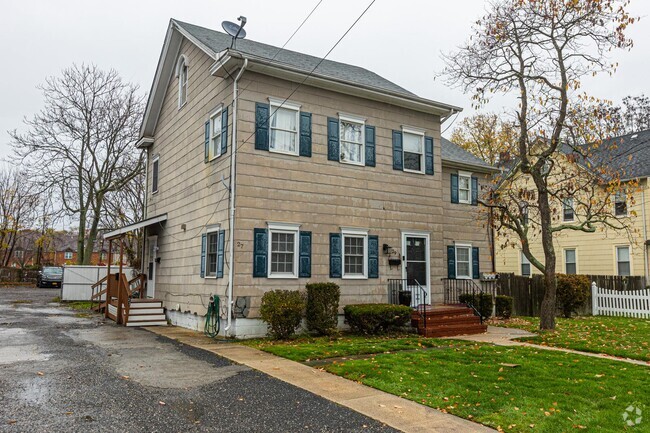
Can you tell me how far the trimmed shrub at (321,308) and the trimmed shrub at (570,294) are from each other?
376 inches

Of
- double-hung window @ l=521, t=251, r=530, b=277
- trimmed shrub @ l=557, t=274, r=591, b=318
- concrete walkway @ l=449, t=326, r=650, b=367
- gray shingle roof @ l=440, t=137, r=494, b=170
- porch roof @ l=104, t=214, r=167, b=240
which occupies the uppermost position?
gray shingle roof @ l=440, t=137, r=494, b=170

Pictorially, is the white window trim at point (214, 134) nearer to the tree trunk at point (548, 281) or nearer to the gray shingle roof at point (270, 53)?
the gray shingle roof at point (270, 53)

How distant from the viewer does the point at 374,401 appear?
6160 mm

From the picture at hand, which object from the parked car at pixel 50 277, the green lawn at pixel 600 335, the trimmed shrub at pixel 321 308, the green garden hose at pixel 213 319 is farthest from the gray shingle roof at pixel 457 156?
the parked car at pixel 50 277

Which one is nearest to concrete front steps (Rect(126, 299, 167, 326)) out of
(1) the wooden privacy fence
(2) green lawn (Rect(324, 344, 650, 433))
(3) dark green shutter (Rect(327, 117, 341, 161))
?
(3) dark green shutter (Rect(327, 117, 341, 161))

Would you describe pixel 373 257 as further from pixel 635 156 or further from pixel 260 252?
pixel 635 156

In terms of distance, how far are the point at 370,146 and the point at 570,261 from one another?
16638 millimetres

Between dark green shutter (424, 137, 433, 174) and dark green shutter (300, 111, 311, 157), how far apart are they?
14.0ft

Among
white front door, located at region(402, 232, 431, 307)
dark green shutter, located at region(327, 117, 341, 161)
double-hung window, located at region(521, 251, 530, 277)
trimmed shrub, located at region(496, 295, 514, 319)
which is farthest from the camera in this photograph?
double-hung window, located at region(521, 251, 530, 277)

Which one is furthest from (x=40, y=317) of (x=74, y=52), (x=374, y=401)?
(x=74, y=52)

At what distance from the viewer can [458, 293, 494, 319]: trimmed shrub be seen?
15102 millimetres

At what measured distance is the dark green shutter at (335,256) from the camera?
13.0m

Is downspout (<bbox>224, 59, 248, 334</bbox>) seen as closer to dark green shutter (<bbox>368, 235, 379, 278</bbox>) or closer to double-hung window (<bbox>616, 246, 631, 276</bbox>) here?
dark green shutter (<bbox>368, 235, 379, 278</bbox>)

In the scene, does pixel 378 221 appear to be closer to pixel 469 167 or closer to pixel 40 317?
pixel 469 167
